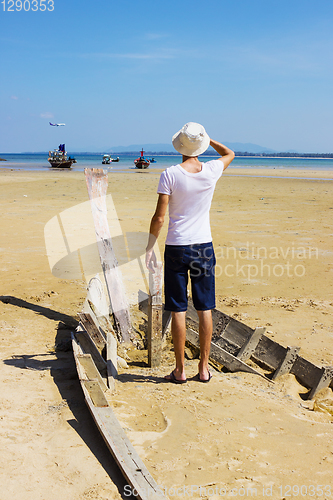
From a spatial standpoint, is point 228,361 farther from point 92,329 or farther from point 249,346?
point 92,329

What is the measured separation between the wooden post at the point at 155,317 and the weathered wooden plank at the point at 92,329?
49cm

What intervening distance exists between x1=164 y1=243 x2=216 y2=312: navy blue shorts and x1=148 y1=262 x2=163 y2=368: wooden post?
1.42 ft

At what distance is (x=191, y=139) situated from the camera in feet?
10.8

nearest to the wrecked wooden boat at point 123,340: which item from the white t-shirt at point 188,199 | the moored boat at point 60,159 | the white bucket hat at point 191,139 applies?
the white t-shirt at point 188,199

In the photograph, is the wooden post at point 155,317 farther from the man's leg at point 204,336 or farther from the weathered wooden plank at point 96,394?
the weathered wooden plank at point 96,394

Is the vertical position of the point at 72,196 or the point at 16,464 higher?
the point at 72,196

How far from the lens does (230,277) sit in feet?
23.8

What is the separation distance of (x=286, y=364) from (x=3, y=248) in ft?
21.9

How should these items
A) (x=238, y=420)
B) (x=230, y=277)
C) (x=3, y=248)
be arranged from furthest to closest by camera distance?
(x=3, y=248) → (x=230, y=277) → (x=238, y=420)

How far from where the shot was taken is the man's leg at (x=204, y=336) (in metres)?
3.57

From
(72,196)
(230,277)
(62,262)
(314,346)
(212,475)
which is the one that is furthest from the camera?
(72,196)

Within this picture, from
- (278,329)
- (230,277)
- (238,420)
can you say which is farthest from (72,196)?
(238,420)

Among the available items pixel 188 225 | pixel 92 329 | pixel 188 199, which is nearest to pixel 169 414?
pixel 92 329

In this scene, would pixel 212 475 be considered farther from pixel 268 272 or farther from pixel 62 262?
pixel 62 262
